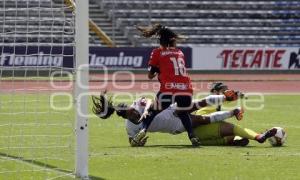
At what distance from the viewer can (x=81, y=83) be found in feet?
27.2

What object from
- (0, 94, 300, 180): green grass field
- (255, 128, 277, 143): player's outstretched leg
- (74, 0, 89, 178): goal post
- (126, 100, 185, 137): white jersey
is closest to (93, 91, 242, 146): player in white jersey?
(126, 100, 185, 137): white jersey

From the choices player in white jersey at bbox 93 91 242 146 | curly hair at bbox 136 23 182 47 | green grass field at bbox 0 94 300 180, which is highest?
curly hair at bbox 136 23 182 47

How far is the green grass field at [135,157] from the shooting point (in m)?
8.91

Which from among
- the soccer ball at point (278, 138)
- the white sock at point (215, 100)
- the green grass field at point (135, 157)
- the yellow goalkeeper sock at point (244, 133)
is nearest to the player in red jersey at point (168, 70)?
the white sock at point (215, 100)

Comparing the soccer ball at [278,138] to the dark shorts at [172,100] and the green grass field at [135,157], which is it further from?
the dark shorts at [172,100]

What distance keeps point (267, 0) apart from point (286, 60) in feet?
19.2

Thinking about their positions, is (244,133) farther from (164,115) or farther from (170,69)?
(170,69)

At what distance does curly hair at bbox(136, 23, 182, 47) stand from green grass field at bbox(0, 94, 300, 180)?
157cm

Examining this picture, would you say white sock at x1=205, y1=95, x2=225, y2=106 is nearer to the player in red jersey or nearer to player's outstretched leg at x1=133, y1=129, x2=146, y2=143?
the player in red jersey

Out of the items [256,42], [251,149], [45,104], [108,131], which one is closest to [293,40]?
[256,42]

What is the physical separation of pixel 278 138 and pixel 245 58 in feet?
78.6

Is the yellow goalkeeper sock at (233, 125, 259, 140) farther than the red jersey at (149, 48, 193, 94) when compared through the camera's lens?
No

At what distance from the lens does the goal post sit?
830 cm

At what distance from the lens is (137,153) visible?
1073 cm
